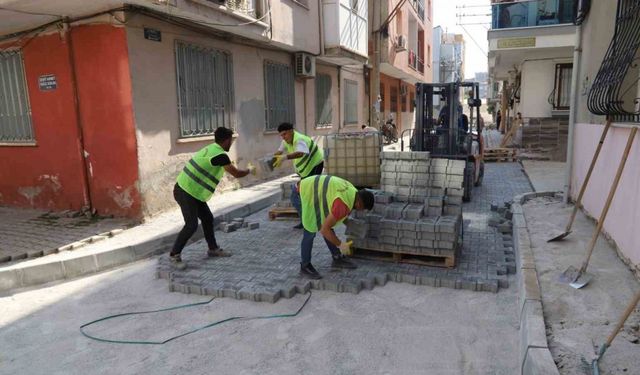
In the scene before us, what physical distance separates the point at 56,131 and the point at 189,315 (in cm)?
535

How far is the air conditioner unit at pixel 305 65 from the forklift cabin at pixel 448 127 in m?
4.08

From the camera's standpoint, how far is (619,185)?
5.00 m

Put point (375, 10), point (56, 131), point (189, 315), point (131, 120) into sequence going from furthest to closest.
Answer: point (375, 10) < point (56, 131) < point (131, 120) < point (189, 315)

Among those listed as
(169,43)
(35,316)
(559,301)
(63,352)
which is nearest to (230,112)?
(169,43)

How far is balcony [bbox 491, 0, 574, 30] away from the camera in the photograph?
535 inches

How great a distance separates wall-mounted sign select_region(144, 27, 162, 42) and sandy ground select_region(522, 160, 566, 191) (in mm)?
7849

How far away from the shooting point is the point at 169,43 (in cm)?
803

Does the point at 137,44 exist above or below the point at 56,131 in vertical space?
above

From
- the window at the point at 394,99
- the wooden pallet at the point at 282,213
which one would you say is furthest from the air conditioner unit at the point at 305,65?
the window at the point at 394,99

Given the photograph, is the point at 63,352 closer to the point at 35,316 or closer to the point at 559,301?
the point at 35,316

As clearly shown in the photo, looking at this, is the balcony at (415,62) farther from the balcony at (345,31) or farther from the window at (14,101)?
the window at (14,101)

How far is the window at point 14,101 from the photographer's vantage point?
27.1 feet

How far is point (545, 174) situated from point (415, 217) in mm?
7933

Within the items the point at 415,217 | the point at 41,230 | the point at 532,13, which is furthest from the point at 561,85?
the point at 41,230
